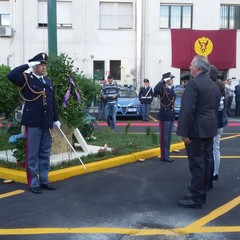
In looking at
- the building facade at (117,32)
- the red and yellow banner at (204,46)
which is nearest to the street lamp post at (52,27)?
the building facade at (117,32)

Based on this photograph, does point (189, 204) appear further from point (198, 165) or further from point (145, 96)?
point (145, 96)

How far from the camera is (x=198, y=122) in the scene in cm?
580

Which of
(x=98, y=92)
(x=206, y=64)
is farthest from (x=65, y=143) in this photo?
(x=206, y=64)

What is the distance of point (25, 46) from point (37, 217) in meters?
20.2

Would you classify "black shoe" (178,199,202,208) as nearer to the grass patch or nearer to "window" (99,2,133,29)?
the grass patch

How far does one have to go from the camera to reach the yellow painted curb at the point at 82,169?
7189mm

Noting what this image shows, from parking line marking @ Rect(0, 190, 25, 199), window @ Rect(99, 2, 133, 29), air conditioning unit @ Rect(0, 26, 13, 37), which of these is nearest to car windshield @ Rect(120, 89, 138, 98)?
window @ Rect(99, 2, 133, 29)

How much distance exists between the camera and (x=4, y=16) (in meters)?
24.8

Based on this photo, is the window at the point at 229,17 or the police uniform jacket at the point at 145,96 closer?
the police uniform jacket at the point at 145,96

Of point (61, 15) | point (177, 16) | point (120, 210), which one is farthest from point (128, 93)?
point (120, 210)

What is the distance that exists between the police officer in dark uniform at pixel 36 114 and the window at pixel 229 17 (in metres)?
21.5

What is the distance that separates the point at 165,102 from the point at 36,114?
3.33 meters

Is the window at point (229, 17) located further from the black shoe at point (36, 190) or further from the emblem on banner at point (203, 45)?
the black shoe at point (36, 190)

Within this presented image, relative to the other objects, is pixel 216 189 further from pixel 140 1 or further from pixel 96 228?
pixel 140 1
